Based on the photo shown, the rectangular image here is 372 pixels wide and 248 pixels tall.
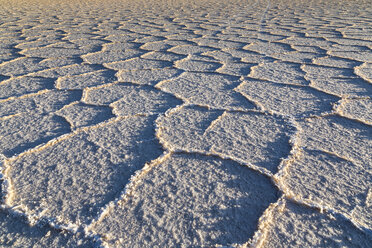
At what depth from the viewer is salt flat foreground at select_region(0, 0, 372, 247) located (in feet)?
2.34

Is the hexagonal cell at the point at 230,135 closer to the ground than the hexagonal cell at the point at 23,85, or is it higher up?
higher up

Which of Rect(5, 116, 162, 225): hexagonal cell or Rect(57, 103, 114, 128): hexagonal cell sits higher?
Rect(5, 116, 162, 225): hexagonal cell

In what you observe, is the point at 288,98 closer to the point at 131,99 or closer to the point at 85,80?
the point at 131,99

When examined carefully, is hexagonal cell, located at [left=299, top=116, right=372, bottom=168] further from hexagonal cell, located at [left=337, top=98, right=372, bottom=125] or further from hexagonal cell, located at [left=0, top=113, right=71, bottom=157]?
hexagonal cell, located at [left=0, top=113, right=71, bottom=157]

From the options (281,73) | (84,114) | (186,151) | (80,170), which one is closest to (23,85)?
(84,114)

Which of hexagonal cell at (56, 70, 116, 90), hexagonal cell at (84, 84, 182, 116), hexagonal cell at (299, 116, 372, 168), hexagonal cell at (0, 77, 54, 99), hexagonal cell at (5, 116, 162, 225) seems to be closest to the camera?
hexagonal cell at (5, 116, 162, 225)

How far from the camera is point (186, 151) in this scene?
1.01m

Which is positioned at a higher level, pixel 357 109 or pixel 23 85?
pixel 357 109

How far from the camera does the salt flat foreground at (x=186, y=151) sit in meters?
0.71

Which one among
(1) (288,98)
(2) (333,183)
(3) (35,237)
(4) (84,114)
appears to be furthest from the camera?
(1) (288,98)

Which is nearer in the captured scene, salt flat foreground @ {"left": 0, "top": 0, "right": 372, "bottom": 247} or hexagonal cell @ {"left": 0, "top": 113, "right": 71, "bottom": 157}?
salt flat foreground @ {"left": 0, "top": 0, "right": 372, "bottom": 247}

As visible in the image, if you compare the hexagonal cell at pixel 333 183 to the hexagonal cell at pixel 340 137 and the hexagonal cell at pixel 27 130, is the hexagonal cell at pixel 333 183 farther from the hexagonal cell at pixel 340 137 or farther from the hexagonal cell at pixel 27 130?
the hexagonal cell at pixel 27 130

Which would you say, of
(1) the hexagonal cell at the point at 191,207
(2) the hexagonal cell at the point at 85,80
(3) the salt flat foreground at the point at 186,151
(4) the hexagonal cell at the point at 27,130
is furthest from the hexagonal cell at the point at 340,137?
(2) the hexagonal cell at the point at 85,80

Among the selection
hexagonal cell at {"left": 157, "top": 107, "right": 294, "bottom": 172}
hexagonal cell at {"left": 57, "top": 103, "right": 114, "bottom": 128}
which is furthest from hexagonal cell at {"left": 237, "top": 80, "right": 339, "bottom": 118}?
hexagonal cell at {"left": 57, "top": 103, "right": 114, "bottom": 128}
